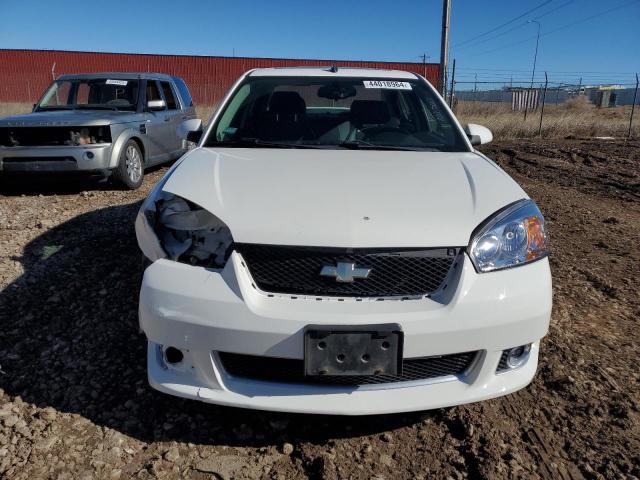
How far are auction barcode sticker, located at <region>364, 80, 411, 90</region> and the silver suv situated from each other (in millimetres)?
3960

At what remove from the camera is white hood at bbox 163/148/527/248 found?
1955 mm

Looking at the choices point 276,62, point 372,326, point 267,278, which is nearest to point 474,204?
point 372,326

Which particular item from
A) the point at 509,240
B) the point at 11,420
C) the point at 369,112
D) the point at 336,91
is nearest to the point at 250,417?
the point at 11,420

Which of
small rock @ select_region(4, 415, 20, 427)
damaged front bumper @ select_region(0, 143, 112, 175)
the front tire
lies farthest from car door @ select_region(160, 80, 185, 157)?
small rock @ select_region(4, 415, 20, 427)

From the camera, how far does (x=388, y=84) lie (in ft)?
11.8

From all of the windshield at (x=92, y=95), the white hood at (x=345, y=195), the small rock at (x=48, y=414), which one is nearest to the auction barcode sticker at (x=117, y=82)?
the windshield at (x=92, y=95)

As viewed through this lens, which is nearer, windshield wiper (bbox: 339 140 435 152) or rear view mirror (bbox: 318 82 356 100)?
windshield wiper (bbox: 339 140 435 152)

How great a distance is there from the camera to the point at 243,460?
81.9 inches

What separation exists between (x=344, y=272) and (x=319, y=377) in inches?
16.0

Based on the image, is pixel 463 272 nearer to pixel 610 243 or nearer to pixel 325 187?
pixel 325 187

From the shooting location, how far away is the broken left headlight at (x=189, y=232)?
2031mm

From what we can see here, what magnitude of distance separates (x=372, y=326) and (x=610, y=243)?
3.97 metres

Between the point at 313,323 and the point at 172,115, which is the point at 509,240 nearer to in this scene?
the point at 313,323

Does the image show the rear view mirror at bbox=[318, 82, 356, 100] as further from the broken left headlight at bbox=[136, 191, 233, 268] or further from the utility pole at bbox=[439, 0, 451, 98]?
the utility pole at bbox=[439, 0, 451, 98]
